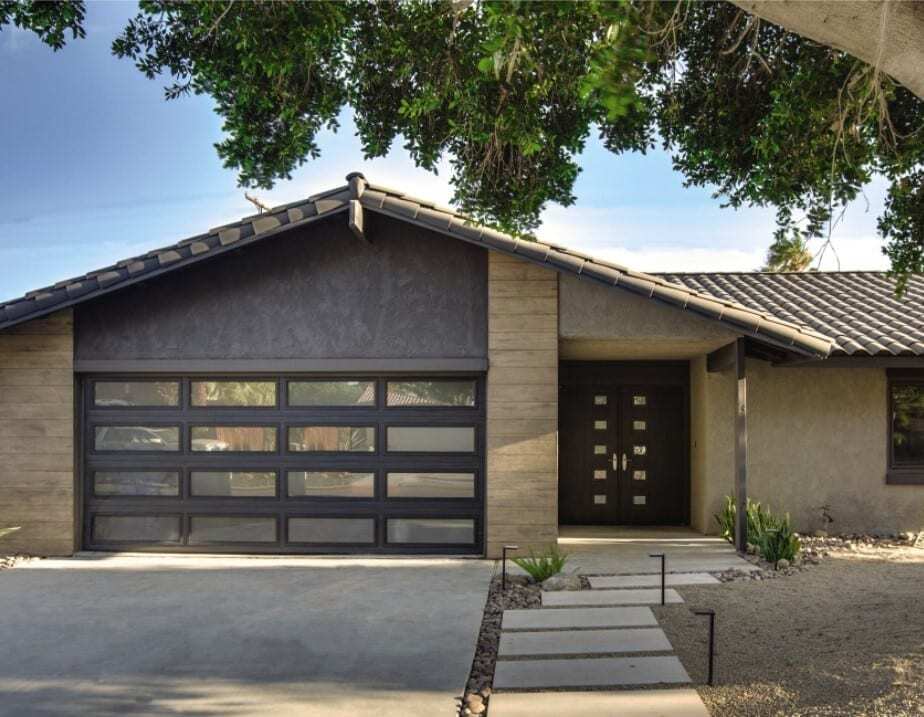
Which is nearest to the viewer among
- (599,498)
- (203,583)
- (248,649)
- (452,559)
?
(248,649)

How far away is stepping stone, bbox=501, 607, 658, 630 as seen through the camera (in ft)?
22.4

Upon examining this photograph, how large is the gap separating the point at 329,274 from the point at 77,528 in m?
4.74

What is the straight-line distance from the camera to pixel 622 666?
5.74 metres

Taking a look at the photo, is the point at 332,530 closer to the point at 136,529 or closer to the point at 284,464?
the point at 284,464

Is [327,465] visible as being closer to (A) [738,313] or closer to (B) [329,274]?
(B) [329,274]

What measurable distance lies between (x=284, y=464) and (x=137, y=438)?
2.05m

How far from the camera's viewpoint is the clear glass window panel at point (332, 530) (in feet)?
34.2

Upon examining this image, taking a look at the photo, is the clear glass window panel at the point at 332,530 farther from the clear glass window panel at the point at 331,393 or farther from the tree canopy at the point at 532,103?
the tree canopy at the point at 532,103

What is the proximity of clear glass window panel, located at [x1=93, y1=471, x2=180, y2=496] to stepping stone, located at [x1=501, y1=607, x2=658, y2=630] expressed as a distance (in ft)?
17.8

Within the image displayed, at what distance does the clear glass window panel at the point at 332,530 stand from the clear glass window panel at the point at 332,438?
0.92 m

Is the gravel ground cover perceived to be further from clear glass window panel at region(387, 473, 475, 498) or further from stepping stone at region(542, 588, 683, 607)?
clear glass window panel at region(387, 473, 475, 498)

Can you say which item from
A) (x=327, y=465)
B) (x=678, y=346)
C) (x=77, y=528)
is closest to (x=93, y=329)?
(x=77, y=528)

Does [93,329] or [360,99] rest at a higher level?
[360,99]

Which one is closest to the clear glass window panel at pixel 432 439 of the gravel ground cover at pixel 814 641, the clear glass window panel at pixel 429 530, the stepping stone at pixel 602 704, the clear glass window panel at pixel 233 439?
the clear glass window panel at pixel 429 530
